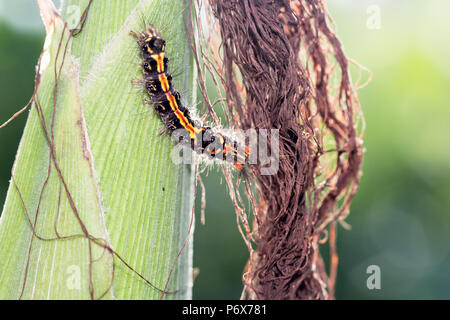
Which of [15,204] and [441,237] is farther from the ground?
[441,237]

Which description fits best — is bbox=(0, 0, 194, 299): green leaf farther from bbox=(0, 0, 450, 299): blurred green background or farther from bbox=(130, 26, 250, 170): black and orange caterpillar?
bbox=(0, 0, 450, 299): blurred green background

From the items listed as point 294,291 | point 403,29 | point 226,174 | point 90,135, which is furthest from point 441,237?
point 90,135

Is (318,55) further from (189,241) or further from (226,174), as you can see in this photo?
(189,241)

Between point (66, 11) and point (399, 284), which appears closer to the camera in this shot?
point (66, 11)

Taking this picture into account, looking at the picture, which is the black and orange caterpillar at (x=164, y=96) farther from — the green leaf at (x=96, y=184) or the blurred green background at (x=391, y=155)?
the blurred green background at (x=391, y=155)

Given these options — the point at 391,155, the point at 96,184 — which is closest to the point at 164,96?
the point at 96,184

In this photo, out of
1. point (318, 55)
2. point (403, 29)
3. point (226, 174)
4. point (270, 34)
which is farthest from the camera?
point (403, 29)

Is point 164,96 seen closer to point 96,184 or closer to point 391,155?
point 96,184
